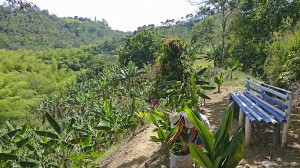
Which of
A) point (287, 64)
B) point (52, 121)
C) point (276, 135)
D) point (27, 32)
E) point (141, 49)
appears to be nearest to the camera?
point (276, 135)

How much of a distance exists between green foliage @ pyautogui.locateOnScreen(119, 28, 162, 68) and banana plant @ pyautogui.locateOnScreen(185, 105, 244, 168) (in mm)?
32297

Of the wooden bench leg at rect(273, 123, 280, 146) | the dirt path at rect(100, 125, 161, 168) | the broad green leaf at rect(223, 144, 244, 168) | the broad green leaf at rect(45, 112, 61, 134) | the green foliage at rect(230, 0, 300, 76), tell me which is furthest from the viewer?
the green foliage at rect(230, 0, 300, 76)

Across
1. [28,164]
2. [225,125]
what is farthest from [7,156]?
[225,125]

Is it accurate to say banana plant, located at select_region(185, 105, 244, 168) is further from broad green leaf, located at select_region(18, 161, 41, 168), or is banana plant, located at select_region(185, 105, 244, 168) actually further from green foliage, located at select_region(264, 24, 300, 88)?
green foliage, located at select_region(264, 24, 300, 88)

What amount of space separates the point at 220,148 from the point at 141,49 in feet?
110

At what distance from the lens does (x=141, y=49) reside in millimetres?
36156

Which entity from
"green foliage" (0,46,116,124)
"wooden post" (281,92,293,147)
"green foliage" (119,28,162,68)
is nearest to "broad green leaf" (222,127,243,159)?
"wooden post" (281,92,293,147)

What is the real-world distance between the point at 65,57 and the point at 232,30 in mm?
49361

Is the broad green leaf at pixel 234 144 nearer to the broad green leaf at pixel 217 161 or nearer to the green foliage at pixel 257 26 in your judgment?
the broad green leaf at pixel 217 161

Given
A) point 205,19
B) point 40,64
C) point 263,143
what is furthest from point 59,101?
point 40,64

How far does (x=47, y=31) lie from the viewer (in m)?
101

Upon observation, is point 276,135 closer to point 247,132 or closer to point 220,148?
point 247,132

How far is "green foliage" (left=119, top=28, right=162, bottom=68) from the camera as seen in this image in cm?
3616

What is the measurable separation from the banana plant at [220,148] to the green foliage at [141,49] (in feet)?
106
